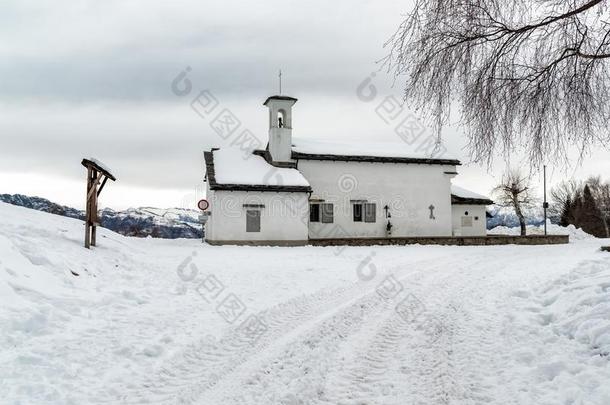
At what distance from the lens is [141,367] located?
16.8 feet

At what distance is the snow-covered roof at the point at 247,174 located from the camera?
24.5 m

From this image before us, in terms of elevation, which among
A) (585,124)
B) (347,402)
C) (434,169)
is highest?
(434,169)

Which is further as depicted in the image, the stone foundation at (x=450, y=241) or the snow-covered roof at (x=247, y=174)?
the stone foundation at (x=450, y=241)

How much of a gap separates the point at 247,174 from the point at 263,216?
258cm

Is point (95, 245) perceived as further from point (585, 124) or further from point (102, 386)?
point (585, 124)

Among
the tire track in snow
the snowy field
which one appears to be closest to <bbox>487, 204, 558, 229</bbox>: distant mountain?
the snowy field

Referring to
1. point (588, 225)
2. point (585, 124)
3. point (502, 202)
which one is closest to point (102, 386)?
point (585, 124)

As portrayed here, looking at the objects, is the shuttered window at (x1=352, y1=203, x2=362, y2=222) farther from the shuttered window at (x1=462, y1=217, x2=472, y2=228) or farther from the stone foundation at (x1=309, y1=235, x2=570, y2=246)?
the shuttered window at (x1=462, y1=217, x2=472, y2=228)

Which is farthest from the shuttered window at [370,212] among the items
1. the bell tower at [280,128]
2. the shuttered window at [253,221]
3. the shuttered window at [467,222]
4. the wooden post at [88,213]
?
the wooden post at [88,213]

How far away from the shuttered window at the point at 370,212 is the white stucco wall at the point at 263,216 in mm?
5033

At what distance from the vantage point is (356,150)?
30.0 metres

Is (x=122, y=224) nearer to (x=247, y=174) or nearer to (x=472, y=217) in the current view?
(x=247, y=174)

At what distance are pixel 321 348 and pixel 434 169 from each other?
26424mm

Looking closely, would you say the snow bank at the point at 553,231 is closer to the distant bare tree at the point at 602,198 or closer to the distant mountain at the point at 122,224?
the distant bare tree at the point at 602,198
